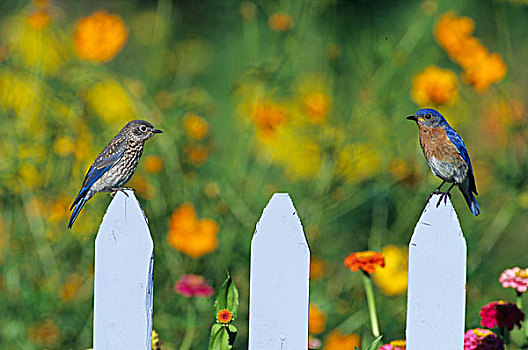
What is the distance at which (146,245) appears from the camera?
203cm

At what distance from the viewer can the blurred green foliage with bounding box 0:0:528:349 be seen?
3363 mm

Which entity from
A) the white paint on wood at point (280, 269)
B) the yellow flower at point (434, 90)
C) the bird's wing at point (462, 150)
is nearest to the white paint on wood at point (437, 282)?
the bird's wing at point (462, 150)

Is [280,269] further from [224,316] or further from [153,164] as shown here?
[153,164]

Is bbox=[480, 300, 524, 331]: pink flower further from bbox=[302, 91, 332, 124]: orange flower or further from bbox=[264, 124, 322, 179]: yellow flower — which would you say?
bbox=[264, 124, 322, 179]: yellow flower

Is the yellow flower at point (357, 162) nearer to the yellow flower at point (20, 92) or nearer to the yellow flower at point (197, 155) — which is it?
the yellow flower at point (197, 155)

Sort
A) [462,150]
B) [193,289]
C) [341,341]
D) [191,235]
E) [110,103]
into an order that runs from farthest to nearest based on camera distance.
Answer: [110,103] → [191,235] → [341,341] → [193,289] → [462,150]

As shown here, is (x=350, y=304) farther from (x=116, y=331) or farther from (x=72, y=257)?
(x=116, y=331)

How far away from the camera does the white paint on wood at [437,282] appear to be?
6.66 feet

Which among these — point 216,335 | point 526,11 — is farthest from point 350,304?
point 526,11

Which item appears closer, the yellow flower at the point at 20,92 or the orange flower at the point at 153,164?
the orange flower at the point at 153,164

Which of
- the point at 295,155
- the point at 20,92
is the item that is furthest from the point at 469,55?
the point at 20,92

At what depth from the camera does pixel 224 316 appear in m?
2.17

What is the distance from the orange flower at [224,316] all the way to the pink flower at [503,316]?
82 centimetres

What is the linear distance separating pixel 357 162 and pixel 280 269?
6.23ft
